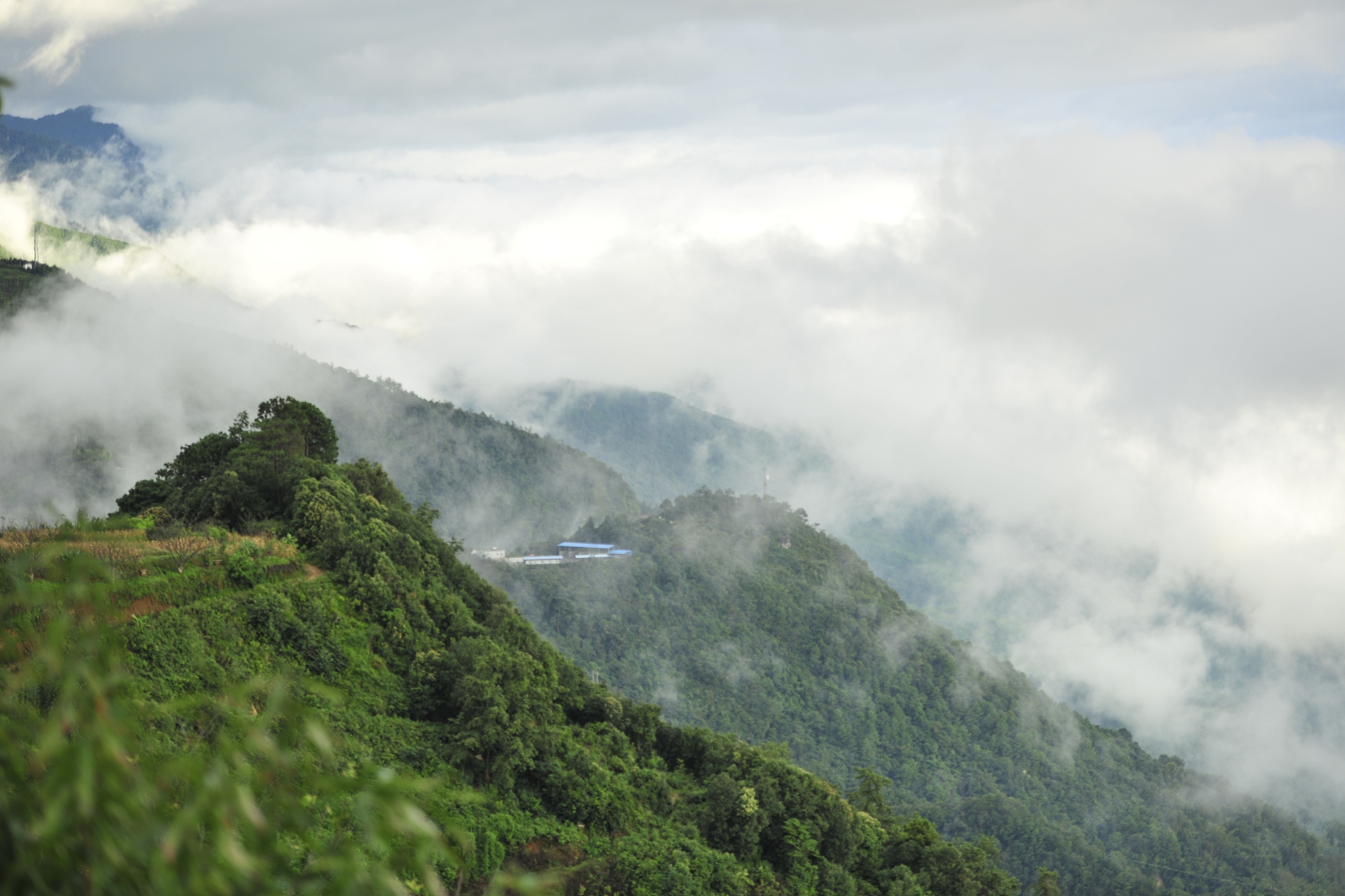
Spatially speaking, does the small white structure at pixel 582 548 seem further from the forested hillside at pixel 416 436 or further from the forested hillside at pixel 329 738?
the forested hillside at pixel 329 738

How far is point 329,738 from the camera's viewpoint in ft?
12.2

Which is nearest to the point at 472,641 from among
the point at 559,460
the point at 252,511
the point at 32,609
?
the point at 252,511

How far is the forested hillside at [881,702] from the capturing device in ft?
259

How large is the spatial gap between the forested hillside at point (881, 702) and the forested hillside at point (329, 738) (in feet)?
162

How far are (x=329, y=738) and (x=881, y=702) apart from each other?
97.9 m

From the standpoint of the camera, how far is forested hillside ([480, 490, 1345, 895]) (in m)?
78.8

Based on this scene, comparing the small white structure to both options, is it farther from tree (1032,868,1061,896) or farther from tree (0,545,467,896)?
tree (0,545,467,896)

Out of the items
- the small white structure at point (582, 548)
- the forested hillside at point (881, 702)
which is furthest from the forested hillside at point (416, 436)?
the forested hillside at point (881, 702)

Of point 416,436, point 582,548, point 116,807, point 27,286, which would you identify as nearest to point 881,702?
point 582,548

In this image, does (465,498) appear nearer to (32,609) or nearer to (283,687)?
(32,609)

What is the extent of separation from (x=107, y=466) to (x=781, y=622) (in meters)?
80.6

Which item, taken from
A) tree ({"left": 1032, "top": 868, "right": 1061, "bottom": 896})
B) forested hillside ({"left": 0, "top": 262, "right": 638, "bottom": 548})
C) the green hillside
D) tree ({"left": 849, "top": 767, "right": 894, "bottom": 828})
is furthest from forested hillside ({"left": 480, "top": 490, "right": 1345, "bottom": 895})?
the green hillside

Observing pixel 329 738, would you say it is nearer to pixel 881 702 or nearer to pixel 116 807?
pixel 116 807

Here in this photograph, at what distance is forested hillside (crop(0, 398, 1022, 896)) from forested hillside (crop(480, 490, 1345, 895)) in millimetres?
49507
